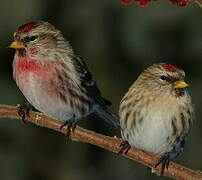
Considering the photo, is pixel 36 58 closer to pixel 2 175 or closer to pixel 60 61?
pixel 60 61

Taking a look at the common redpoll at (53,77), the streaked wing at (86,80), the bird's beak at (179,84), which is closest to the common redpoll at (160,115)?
the bird's beak at (179,84)

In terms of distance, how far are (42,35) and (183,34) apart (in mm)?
2189

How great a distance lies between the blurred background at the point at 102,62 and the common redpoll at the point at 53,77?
4.07 feet

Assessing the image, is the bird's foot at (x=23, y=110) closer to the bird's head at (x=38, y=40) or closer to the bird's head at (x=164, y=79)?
the bird's head at (x=38, y=40)

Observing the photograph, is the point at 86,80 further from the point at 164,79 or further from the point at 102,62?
the point at 102,62

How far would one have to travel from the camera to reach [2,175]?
6.35 meters

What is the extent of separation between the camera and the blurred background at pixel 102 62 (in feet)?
20.9

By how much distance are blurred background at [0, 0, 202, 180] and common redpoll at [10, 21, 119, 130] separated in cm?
124

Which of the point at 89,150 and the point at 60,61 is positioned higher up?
the point at 60,61

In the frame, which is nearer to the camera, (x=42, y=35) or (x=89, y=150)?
(x=42, y=35)

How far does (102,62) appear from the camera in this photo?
21.2 ft

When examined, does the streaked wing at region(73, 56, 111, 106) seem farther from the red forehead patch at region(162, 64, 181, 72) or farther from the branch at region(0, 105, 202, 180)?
the branch at region(0, 105, 202, 180)

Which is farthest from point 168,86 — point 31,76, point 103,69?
point 103,69

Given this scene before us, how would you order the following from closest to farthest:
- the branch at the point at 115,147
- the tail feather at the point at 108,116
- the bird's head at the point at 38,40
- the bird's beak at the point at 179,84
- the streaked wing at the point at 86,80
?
the branch at the point at 115,147 < the bird's beak at the point at 179,84 < the bird's head at the point at 38,40 < the tail feather at the point at 108,116 < the streaked wing at the point at 86,80
